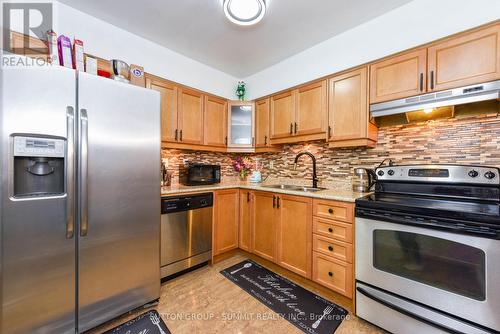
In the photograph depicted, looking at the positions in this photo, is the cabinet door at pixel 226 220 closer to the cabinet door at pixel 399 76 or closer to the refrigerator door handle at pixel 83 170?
the refrigerator door handle at pixel 83 170

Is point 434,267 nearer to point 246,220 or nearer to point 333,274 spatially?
point 333,274

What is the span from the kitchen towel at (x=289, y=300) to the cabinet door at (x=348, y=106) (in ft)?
5.01

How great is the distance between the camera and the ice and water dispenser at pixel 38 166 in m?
1.15

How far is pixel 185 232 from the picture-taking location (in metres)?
2.06

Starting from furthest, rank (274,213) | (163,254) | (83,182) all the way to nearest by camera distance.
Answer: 1. (274,213)
2. (163,254)
3. (83,182)

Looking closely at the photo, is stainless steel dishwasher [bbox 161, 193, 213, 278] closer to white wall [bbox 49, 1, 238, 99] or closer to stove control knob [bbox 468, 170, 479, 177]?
white wall [bbox 49, 1, 238, 99]

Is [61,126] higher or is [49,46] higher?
[49,46]

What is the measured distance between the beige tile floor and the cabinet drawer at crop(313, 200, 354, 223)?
29.1 inches

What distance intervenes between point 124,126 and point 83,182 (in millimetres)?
464

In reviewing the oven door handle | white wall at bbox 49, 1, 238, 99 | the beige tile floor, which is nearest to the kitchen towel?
the beige tile floor

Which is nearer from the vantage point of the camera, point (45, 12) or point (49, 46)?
point (49, 46)

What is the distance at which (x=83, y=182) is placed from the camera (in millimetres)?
1303

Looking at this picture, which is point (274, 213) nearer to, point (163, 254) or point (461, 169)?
point (163, 254)

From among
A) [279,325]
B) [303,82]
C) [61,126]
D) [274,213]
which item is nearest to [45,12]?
[61,126]
